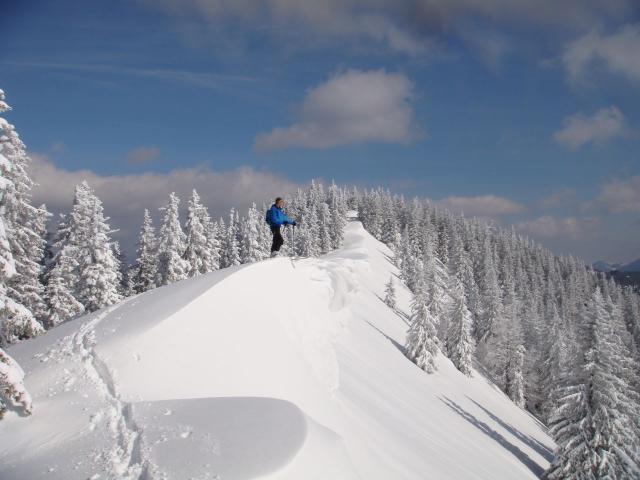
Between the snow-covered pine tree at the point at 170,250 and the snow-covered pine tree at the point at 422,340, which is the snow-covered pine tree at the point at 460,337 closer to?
the snow-covered pine tree at the point at 422,340

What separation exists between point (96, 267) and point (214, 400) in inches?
950

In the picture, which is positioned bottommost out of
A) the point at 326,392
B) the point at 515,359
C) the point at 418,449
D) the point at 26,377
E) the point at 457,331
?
the point at 515,359

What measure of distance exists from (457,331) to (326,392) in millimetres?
41983

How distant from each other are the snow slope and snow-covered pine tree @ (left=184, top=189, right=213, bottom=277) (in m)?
22.6

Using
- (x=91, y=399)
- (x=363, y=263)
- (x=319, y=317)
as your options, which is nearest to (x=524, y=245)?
(x=363, y=263)

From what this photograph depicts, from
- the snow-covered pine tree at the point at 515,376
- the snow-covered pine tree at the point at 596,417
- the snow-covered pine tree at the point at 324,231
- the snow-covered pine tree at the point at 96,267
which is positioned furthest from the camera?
the snow-covered pine tree at the point at 324,231

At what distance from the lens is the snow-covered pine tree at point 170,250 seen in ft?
117

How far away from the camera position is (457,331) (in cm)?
4897

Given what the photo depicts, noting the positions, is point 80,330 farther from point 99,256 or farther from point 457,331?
point 457,331

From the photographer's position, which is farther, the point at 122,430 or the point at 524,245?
the point at 524,245

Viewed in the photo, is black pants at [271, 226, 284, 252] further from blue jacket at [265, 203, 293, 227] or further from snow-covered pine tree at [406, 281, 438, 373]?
snow-covered pine tree at [406, 281, 438, 373]

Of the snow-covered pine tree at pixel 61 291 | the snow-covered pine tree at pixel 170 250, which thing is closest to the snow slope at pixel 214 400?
the snow-covered pine tree at pixel 61 291

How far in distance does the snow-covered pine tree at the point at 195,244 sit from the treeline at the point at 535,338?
21273mm

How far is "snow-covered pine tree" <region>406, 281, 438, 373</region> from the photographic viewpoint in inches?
1441
